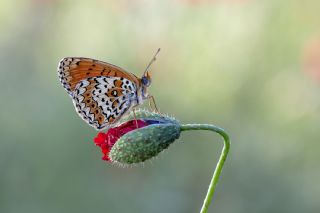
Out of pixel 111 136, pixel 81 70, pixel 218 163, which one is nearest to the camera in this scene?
pixel 218 163

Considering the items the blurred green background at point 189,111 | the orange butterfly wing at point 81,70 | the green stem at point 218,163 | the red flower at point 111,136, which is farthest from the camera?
the blurred green background at point 189,111

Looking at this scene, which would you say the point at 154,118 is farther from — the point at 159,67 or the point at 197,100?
the point at 159,67

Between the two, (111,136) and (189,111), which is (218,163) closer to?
(111,136)

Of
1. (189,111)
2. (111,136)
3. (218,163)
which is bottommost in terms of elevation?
(189,111)

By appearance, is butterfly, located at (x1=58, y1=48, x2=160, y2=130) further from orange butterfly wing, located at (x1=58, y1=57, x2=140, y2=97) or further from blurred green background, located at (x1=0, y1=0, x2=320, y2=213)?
blurred green background, located at (x1=0, y1=0, x2=320, y2=213)

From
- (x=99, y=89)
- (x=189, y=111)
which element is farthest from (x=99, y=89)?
(x=189, y=111)

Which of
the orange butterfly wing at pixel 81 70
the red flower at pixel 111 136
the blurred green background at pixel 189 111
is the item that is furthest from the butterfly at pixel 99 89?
the blurred green background at pixel 189 111

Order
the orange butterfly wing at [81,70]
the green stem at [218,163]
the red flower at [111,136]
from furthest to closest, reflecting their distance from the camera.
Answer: the orange butterfly wing at [81,70]
the red flower at [111,136]
the green stem at [218,163]

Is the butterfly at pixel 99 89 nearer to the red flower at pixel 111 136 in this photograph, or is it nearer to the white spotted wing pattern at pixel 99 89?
the white spotted wing pattern at pixel 99 89
